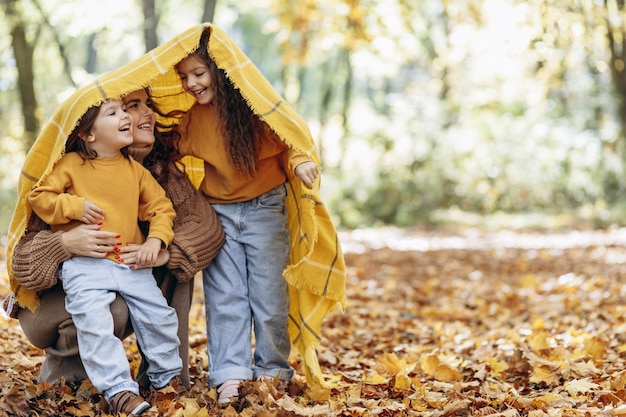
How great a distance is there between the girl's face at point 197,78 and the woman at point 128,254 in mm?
204

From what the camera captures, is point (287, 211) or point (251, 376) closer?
point (251, 376)

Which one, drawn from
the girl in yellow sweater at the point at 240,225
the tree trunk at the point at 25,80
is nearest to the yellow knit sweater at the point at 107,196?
the girl in yellow sweater at the point at 240,225

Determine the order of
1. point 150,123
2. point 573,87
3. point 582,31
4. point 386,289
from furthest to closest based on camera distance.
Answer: point 573,87 → point 582,31 → point 386,289 → point 150,123

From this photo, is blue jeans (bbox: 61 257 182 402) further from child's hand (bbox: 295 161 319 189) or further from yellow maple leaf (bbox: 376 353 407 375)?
yellow maple leaf (bbox: 376 353 407 375)

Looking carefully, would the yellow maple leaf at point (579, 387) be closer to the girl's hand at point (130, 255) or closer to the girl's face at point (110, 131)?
the girl's hand at point (130, 255)

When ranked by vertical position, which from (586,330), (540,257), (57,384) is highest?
(57,384)

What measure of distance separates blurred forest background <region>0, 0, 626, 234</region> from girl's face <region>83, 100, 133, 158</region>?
25.7ft

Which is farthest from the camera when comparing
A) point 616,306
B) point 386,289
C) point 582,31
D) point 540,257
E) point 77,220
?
point 582,31

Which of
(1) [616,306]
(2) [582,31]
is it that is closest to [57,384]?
(1) [616,306]

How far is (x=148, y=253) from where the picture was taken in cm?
301

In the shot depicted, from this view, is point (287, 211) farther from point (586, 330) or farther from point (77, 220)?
point (586, 330)

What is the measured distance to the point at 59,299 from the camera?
10.2 ft

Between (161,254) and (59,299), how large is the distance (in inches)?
18.5

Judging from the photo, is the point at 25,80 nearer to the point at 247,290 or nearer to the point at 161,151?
the point at 161,151
